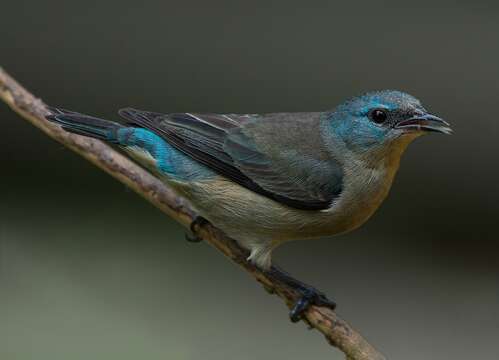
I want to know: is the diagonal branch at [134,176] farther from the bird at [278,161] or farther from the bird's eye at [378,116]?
the bird's eye at [378,116]

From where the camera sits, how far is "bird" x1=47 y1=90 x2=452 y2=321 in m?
3.98

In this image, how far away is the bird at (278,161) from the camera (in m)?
3.98

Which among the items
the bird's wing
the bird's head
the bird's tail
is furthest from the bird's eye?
the bird's tail

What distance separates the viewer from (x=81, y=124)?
4.02 metres

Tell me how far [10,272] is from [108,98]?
156 cm

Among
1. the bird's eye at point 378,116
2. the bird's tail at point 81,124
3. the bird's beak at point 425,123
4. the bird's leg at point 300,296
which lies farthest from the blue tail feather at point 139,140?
the bird's beak at point 425,123

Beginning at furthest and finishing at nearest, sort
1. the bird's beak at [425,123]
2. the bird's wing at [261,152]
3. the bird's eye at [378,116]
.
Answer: the bird's wing at [261,152]
the bird's eye at [378,116]
the bird's beak at [425,123]

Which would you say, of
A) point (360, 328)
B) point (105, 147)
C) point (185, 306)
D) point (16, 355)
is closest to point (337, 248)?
point (360, 328)

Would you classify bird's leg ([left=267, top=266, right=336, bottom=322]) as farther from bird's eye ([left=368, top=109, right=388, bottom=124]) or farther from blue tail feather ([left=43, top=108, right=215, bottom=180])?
bird's eye ([left=368, top=109, right=388, bottom=124])

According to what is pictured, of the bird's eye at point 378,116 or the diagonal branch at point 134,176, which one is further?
the diagonal branch at point 134,176

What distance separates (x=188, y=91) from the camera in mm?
6730

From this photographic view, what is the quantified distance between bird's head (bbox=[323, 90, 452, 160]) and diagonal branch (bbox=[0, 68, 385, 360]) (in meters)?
0.76

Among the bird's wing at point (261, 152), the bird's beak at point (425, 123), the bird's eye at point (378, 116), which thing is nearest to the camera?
the bird's beak at point (425, 123)

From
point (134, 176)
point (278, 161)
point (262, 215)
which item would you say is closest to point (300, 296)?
point (262, 215)
